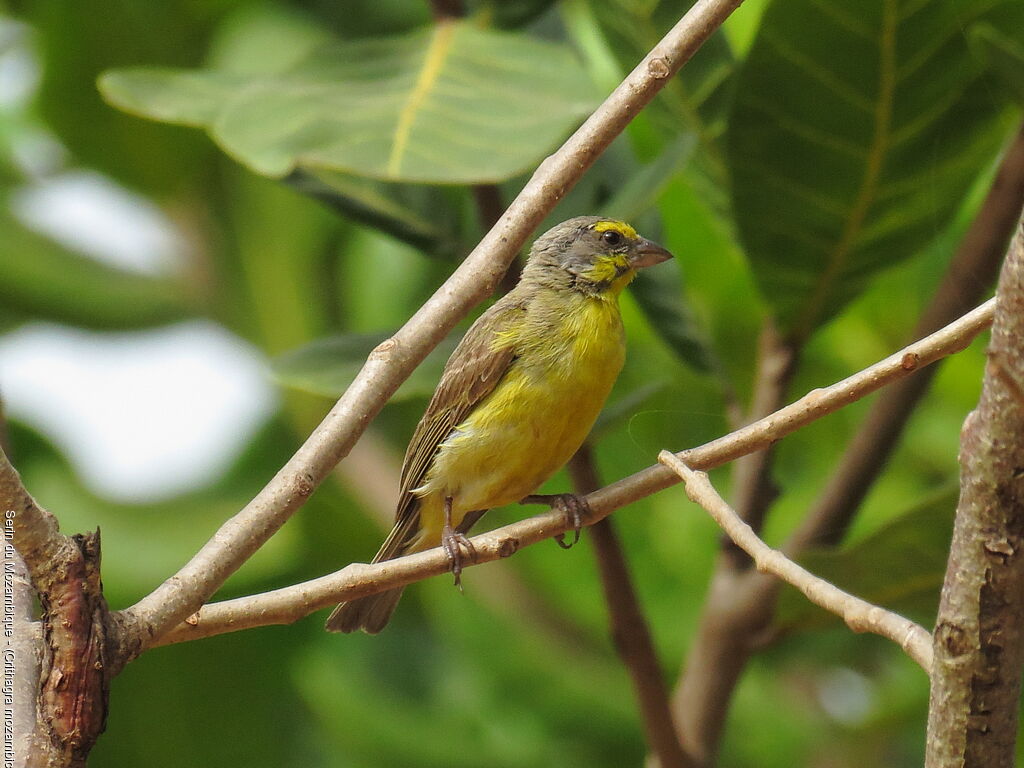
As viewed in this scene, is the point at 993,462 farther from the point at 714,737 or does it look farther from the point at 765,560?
the point at 714,737

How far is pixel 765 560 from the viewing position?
1.97 meters

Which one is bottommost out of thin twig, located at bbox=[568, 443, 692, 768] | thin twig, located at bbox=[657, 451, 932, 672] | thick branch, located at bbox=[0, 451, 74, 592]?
thin twig, located at bbox=[568, 443, 692, 768]

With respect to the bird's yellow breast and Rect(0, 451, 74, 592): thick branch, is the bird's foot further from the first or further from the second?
Rect(0, 451, 74, 592): thick branch

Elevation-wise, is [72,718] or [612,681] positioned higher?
[72,718]

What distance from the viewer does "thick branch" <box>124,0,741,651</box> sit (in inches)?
79.6

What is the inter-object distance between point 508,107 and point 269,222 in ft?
8.03

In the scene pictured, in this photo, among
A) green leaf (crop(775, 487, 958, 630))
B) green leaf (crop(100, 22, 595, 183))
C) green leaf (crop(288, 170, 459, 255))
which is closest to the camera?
green leaf (crop(100, 22, 595, 183))

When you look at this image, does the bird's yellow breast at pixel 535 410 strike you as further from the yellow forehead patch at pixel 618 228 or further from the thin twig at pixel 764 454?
the thin twig at pixel 764 454

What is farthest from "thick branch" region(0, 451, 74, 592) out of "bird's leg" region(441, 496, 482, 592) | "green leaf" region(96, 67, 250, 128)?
"green leaf" region(96, 67, 250, 128)

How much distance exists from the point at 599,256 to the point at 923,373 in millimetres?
946

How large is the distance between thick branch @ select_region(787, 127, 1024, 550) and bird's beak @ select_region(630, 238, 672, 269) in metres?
0.73

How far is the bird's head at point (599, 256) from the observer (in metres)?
3.73

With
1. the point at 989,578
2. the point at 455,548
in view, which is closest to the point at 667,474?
the point at 455,548

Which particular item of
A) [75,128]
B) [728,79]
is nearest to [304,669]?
[75,128]
